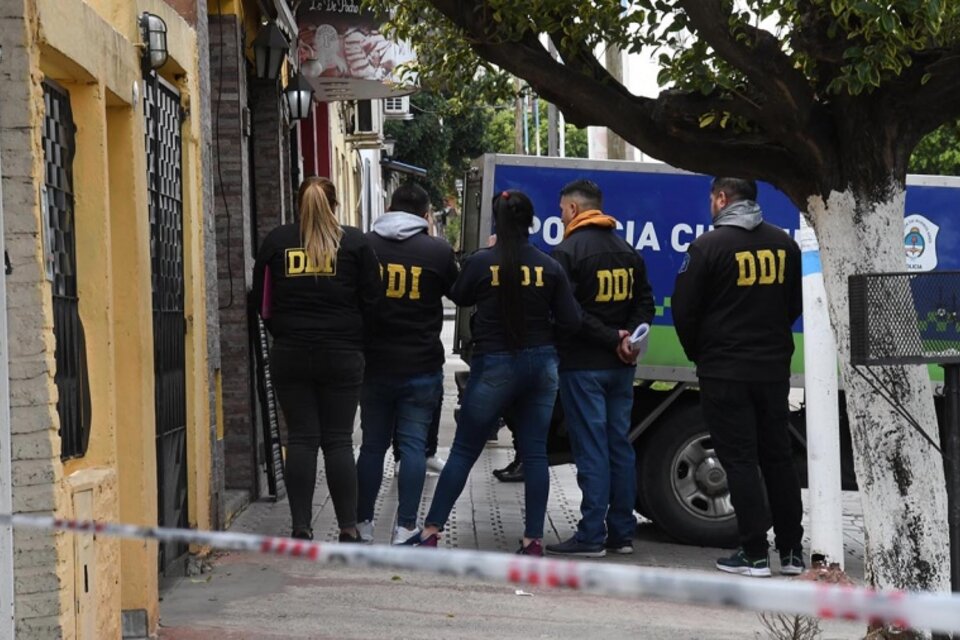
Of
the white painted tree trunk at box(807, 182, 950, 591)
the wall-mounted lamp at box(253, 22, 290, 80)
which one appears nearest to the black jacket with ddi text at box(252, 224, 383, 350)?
the white painted tree trunk at box(807, 182, 950, 591)

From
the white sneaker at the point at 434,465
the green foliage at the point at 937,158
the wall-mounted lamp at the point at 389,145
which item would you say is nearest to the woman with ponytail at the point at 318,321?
the white sneaker at the point at 434,465

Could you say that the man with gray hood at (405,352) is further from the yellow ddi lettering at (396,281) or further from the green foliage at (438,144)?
the green foliage at (438,144)

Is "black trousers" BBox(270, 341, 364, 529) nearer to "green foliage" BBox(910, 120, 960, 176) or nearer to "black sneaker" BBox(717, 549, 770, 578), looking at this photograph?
"black sneaker" BBox(717, 549, 770, 578)

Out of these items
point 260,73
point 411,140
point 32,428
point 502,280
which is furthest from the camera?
point 411,140

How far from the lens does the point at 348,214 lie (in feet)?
99.9

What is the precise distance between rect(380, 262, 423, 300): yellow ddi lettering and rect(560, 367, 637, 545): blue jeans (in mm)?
A: 958

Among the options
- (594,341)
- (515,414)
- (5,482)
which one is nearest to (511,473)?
(515,414)

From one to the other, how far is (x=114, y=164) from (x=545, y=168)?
369 centimetres

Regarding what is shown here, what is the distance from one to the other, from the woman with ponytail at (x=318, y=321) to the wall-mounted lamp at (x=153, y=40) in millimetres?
1410

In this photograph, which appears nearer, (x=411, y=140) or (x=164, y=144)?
(x=164, y=144)

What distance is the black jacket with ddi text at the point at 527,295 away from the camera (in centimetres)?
870

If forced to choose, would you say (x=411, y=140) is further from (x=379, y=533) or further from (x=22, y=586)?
(x=22, y=586)

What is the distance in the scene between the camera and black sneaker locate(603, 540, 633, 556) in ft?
30.4

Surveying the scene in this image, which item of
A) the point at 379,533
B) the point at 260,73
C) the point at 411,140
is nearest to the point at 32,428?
the point at 379,533
